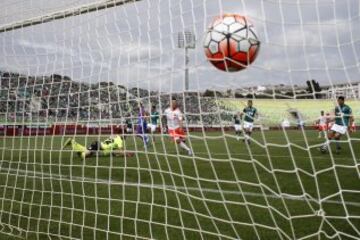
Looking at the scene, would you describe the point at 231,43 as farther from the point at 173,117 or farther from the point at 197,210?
the point at 197,210

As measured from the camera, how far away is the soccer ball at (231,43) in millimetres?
4160

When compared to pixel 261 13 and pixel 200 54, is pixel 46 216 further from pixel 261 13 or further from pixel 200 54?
pixel 261 13

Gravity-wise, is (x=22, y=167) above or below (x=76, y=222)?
above

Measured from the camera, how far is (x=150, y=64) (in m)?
4.70

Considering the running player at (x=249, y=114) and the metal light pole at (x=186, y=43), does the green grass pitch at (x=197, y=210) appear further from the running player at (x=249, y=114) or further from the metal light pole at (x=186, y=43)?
the metal light pole at (x=186, y=43)

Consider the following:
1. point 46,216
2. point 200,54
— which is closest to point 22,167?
point 46,216

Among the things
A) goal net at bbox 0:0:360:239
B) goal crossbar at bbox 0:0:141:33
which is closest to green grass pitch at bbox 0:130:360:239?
goal net at bbox 0:0:360:239

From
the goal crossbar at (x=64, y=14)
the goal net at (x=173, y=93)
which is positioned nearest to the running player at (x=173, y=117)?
the goal net at (x=173, y=93)

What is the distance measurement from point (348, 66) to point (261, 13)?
30.0 inches

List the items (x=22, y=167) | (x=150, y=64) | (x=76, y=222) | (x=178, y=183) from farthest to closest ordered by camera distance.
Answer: (x=22, y=167) < (x=178, y=183) < (x=76, y=222) < (x=150, y=64)

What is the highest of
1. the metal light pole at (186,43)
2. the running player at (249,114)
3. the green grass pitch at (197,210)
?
the metal light pole at (186,43)

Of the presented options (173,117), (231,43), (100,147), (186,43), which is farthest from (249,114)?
(100,147)

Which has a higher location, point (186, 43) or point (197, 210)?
point (186, 43)

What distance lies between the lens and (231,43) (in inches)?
183
